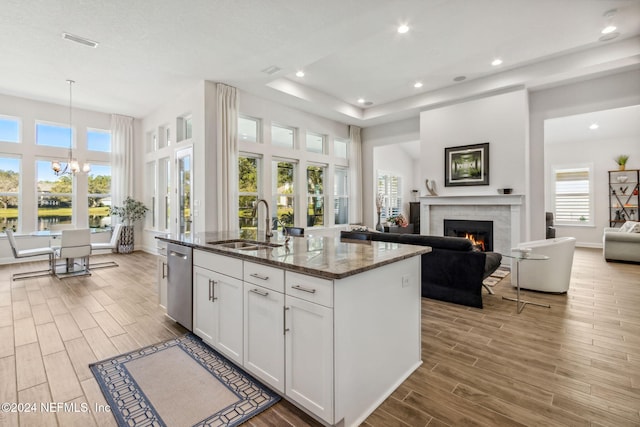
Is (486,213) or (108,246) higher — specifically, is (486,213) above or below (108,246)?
above

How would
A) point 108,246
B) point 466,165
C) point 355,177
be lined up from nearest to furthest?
point 108,246 → point 466,165 → point 355,177

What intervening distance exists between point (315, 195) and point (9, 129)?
6.89 meters

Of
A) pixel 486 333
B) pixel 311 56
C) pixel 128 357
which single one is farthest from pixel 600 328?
pixel 311 56

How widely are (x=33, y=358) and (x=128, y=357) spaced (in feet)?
2.54

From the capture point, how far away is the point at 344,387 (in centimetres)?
159

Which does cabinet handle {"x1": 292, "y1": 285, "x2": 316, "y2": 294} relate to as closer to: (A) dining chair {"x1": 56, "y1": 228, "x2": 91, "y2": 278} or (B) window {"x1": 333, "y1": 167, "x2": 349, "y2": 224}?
(A) dining chair {"x1": 56, "y1": 228, "x2": 91, "y2": 278}

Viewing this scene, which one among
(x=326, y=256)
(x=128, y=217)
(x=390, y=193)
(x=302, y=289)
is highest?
(x=390, y=193)

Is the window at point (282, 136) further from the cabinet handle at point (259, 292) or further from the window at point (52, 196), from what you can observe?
the cabinet handle at point (259, 292)

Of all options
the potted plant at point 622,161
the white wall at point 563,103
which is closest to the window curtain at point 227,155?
the white wall at point 563,103

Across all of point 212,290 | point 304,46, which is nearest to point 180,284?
point 212,290

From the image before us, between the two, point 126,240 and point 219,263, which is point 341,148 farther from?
point 219,263

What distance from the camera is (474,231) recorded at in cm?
627

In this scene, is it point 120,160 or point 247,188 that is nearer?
point 247,188

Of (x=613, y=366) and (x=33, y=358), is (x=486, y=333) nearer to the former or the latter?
(x=613, y=366)
